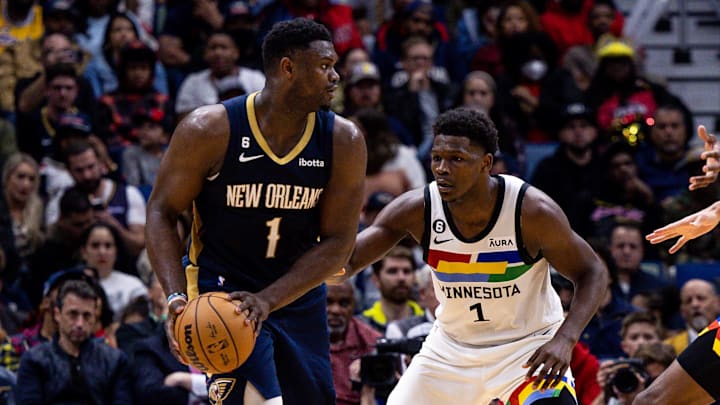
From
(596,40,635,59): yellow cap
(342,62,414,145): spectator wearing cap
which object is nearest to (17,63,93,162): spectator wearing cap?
(342,62,414,145): spectator wearing cap

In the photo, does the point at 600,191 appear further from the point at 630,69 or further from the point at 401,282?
the point at 401,282

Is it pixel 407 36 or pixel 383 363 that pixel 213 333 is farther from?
pixel 407 36

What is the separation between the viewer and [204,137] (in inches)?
233

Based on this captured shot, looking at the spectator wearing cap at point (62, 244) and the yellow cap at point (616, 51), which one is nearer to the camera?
the spectator wearing cap at point (62, 244)

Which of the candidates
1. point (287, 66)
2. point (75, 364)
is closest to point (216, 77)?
point (75, 364)

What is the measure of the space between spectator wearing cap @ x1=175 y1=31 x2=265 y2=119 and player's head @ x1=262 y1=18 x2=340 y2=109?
6.73 metres

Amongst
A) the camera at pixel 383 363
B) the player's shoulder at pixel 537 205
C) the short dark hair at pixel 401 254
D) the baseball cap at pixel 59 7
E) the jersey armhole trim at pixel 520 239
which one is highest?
the baseball cap at pixel 59 7

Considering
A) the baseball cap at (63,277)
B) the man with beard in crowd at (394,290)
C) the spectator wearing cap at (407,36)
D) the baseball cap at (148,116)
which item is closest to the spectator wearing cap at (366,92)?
the spectator wearing cap at (407,36)

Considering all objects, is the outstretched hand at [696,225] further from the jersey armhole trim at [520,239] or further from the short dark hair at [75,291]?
the short dark hair at [75,291]

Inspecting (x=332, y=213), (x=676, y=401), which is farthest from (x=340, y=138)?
(x=676, y=401)

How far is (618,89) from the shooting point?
1352 centimetres

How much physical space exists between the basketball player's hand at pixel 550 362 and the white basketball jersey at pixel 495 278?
1.43 ft

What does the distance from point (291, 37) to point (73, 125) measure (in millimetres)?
5997

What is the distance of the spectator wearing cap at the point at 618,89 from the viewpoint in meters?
13.3
